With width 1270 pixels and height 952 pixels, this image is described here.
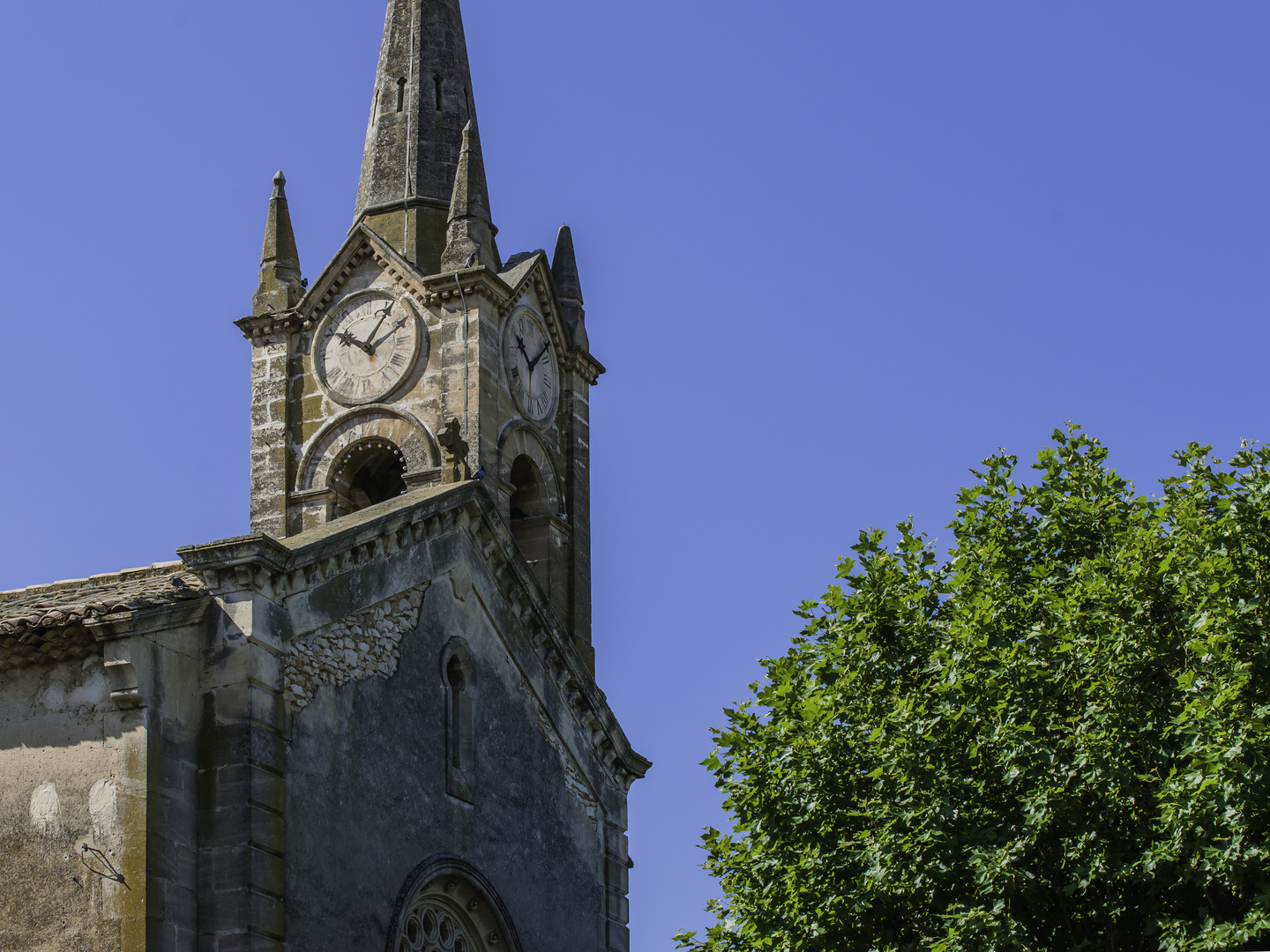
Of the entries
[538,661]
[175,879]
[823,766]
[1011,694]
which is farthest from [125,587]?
[1011,694]

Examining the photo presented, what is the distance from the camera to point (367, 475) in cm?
2856

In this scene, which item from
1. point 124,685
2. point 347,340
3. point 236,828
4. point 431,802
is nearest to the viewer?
point 124,685

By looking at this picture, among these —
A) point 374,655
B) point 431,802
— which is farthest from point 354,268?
point 431,802

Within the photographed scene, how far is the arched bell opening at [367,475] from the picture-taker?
2797 centimetres

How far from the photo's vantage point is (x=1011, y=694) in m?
18.3

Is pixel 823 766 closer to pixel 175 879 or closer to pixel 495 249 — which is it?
pixel 175 879

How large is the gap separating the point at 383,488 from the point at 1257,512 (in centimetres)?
1443

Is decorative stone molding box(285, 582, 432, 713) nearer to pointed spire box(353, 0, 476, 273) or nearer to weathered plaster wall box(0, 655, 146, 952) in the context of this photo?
weathered plaster wall box(0, 655, 146, 952)

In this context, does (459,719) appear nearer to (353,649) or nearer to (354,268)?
(353,649)

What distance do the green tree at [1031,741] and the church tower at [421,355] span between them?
848cm

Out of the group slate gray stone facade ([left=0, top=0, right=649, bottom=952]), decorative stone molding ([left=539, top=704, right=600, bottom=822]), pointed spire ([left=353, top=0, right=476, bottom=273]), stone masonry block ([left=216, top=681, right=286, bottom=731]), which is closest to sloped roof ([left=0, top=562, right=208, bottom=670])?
slate gray stone facade ([left=0, top=0, right=649, bottom=952])

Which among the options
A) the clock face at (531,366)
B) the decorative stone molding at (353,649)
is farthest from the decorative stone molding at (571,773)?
the clock face at (531,366)

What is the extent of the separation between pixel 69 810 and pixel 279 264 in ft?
47.4

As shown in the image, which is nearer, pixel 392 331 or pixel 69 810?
pixel 69 810
